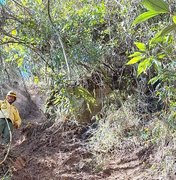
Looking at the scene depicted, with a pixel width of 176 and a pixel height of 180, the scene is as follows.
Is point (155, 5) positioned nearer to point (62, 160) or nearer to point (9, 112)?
point (62, 160)

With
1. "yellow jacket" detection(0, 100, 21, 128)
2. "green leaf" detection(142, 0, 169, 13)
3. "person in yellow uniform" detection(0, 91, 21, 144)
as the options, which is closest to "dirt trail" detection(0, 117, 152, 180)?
"person in yellow uniform" detection(0, 91, 21, 144)

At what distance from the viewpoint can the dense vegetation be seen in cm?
478

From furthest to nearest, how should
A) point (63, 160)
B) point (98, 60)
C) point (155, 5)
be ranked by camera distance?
point (98, 60), point (63, 160), point (155, 5)

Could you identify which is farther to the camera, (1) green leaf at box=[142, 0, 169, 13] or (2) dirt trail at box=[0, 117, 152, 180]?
(2) dirt trail at box=[0, 117, 152, 180]

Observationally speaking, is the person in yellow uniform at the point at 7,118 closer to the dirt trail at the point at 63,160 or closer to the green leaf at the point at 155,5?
the dirt trail at the point at 63,160

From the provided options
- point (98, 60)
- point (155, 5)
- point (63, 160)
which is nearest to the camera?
point (155, 5)

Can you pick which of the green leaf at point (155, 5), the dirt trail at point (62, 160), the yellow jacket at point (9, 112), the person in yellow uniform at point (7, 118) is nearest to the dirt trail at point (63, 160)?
the dirt trail at point (62, 160)

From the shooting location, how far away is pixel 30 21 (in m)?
4.88

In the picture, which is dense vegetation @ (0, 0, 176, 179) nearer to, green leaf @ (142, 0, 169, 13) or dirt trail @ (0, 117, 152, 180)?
dirt trail @ (0, 117, 152, 180)

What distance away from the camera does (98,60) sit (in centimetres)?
561

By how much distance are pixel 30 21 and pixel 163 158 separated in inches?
112

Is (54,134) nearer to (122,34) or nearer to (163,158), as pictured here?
(122,34)

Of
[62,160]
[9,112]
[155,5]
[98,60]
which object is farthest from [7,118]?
[155,5]

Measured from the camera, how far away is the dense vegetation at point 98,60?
478 cm
